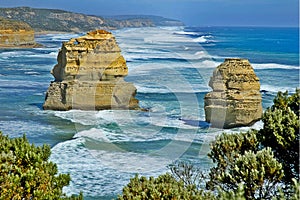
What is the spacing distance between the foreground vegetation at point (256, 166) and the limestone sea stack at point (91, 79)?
20472mm

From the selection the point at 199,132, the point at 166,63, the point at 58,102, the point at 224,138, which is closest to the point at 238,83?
the point at 199,132

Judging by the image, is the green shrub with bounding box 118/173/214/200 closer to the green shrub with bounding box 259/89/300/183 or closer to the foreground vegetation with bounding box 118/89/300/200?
the foreground vegetation with bounding box 118/89/300/200

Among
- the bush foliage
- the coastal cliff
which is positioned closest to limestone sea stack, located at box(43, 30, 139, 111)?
the bush foliage

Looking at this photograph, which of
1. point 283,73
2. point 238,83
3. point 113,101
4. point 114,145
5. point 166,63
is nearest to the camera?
point 114,145

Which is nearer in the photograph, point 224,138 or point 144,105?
point 224,138

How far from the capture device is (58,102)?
3316cm

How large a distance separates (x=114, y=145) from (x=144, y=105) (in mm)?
11612

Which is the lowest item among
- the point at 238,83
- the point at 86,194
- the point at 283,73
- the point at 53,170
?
the point at 86,194

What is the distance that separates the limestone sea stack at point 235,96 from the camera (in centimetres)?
2717

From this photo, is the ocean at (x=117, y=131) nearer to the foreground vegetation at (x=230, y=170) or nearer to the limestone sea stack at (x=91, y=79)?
the limestone sea stack at (x=91, y=79)

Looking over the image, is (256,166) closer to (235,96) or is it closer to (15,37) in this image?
(235,96)

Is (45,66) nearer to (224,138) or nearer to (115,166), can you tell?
(115,166)

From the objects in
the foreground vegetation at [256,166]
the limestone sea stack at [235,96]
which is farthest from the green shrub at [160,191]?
the limestone sea stack at [235,96]

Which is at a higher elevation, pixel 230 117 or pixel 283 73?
pixel 283 73
